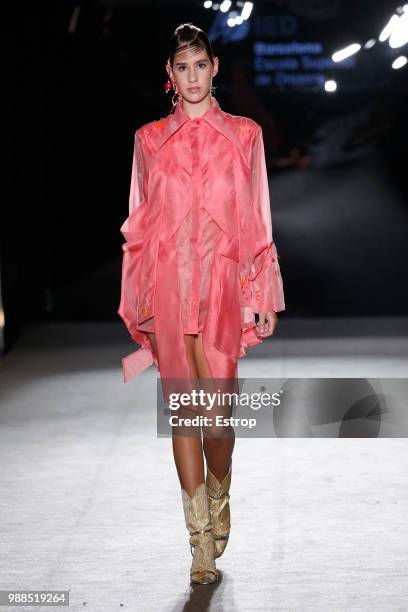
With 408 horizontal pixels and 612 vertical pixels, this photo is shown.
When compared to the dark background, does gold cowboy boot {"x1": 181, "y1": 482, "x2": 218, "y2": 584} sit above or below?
below

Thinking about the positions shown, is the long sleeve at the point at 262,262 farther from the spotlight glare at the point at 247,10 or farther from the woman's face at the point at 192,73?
the spotlight glare at the point at 247,10

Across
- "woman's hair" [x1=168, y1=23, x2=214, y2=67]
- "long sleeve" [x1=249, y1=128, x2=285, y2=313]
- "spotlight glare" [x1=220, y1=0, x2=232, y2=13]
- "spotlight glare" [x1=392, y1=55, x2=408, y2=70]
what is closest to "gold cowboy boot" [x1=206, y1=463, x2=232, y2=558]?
"long sleeve" [x1=249, y1=128, x2=285, y2=313]

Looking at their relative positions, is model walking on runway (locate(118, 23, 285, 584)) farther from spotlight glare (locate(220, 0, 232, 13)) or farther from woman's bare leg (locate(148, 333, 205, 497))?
spotlight glare (locate(220, 0, 232, 13))

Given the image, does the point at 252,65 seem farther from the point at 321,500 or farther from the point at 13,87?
the point at 321,500

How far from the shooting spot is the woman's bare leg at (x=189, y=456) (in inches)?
111

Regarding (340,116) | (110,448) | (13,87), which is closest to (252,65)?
(340,116)

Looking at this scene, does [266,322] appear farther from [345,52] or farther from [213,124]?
[345,52]

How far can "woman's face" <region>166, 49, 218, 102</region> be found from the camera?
2.81 meters

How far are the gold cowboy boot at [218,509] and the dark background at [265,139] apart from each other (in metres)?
5.59

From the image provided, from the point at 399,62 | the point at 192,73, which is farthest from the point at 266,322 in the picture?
the point at 399,62

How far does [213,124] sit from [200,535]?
99 centimetres

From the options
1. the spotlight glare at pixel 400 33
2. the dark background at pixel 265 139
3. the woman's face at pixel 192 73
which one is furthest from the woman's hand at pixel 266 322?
the spotlight glare at pixel 400 33

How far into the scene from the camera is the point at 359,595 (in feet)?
8.93

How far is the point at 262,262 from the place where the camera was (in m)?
2.92
